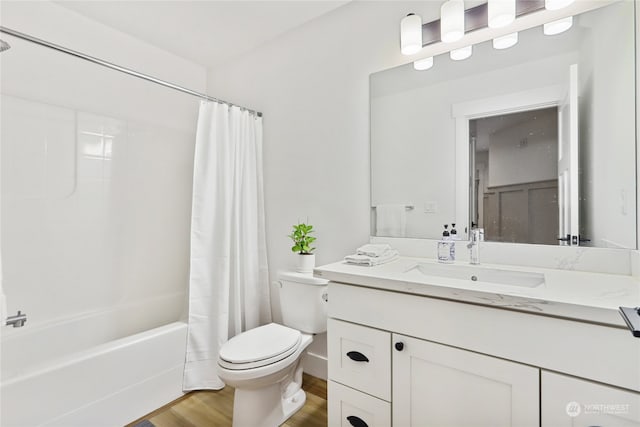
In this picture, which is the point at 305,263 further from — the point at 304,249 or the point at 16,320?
the point at 16,320

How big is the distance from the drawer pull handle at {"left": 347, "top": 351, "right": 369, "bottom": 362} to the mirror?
0.73 m

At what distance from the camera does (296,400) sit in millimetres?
1757

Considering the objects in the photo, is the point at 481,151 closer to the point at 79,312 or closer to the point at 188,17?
the point at 188,17

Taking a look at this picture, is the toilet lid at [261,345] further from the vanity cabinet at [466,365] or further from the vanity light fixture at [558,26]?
the vanity light fixture at [558,26]

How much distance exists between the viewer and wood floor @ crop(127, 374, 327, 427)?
162 centimetres

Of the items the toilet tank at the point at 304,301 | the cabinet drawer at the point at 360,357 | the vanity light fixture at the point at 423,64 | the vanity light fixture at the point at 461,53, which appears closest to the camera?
the cabinet drawer at the point at 360,357

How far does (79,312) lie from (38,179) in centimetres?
89

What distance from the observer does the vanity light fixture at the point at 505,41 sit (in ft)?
4.54

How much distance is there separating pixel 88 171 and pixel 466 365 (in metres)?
2.42

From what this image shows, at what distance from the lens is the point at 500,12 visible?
1.36 meters

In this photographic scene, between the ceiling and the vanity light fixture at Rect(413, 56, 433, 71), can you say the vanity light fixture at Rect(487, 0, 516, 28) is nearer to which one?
the vanity light fixture at Rect(413, 56, 433, 71)

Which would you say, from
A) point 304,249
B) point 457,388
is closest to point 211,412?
point 304,249

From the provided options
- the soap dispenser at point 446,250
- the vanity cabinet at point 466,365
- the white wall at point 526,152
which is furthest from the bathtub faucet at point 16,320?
the white wall at point 526,152

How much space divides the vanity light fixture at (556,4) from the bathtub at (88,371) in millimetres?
2488
